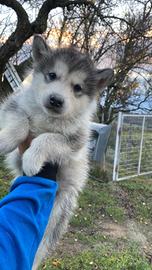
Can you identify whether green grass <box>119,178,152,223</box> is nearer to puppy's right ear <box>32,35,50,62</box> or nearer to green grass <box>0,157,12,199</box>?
green grass <box>0,157,12,199</box>

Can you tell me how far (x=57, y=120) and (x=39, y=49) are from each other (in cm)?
57

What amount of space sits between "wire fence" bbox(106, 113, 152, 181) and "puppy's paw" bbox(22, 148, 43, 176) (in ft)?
24.8

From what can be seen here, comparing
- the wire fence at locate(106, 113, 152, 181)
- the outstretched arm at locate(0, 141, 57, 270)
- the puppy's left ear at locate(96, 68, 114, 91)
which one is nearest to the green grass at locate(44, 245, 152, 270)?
the puppy's left ear at locate(96, 68, 114, 91)

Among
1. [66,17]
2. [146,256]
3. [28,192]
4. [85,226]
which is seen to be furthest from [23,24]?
[28,192]

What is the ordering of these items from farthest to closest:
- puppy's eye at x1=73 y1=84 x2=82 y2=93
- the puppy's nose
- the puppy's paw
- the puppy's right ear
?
the puppy's right ear
puppy's eye at x1=73 y1=84 x2=82 y2=93
the puppy's nose
the puppy's paw

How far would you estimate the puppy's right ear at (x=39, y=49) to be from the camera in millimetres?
2969

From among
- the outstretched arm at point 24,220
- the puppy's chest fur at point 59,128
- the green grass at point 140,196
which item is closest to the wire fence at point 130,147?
the green grass at point 140,196

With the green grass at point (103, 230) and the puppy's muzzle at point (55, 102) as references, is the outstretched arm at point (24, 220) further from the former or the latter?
the green grass at point (103, 230)

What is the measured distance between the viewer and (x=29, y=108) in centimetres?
281

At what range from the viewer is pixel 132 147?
10977 mm

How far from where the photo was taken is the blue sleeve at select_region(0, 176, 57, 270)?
5.74ft

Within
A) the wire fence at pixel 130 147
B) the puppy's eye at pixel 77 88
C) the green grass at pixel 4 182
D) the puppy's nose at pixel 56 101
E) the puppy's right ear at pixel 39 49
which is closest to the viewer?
the puppy's nose at pixel 56 101

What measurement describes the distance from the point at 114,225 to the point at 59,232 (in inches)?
167

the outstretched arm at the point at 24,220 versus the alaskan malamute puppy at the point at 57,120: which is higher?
the alaskan malamute puppy at the point at 57,120
